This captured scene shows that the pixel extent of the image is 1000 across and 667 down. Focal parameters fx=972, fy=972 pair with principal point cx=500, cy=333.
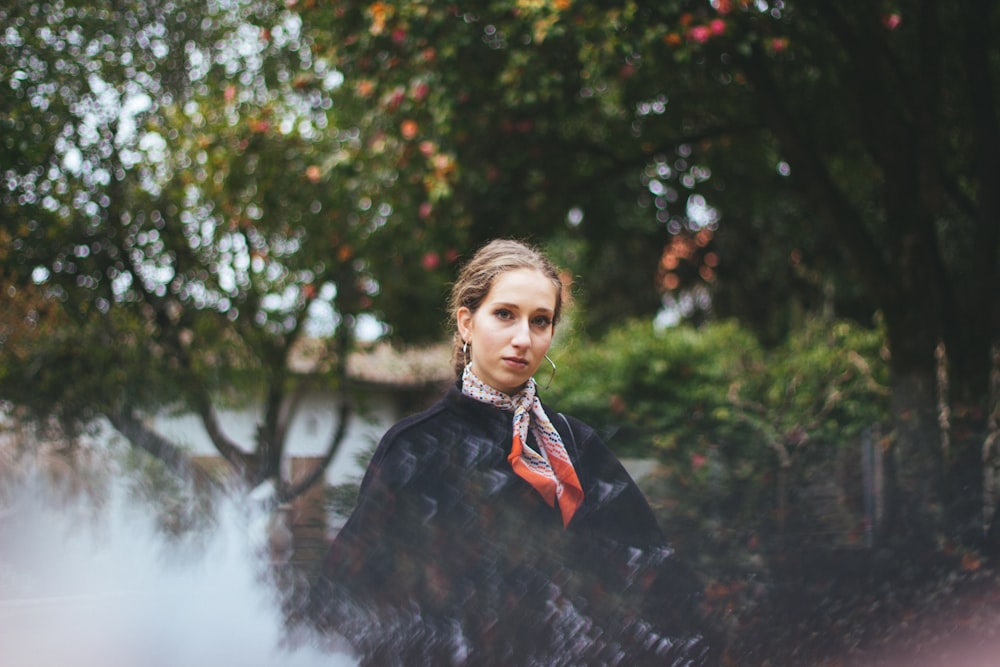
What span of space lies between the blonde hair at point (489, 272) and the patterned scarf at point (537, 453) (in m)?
0.16

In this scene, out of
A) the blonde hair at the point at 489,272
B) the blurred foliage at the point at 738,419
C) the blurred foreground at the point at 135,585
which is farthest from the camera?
the blurred foliage at the point at 738,419

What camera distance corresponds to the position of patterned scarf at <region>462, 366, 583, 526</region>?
2191mm

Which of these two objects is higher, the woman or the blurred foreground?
the woman

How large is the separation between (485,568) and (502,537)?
0.08m

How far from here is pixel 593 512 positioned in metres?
2.33

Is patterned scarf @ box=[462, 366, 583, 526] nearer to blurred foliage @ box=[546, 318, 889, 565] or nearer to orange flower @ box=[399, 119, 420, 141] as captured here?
blurred foliage @ box=[546, 318, 889, 565]

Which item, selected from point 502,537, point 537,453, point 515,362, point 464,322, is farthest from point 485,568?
point 464,322

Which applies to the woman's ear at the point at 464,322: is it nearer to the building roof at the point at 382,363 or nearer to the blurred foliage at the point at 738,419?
the blurred foliage at the point at 738,419

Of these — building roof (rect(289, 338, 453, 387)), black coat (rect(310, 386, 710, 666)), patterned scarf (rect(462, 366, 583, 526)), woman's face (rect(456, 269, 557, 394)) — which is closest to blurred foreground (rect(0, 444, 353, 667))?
black coat (rect(310, 386, 710, 666))

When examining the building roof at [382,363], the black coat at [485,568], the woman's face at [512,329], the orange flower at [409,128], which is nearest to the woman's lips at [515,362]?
the woman's face at [512,329]

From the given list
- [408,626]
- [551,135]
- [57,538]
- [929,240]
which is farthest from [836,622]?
[551,135]

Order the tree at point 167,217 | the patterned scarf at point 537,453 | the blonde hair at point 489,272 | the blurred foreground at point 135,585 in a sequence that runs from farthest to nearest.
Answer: the tree at point 167,217
the blurred foreground at point 135,585
the blonde hair at point 489,272
the patterned scarf at point 537,453

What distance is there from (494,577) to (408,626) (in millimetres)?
234

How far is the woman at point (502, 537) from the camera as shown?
2068 millimetres
